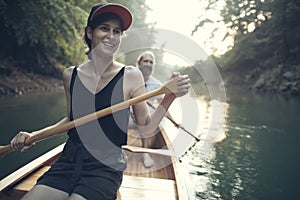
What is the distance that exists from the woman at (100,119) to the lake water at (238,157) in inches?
83.5

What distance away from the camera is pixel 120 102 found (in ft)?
4.86

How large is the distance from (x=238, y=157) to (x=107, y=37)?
3.87 m

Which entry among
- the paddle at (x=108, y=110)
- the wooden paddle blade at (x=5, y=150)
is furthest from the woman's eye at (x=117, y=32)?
the wooden paddle blade at (x=5, y=150)

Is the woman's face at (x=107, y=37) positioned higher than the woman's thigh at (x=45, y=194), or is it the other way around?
the woman's face at (x=107, y=37)

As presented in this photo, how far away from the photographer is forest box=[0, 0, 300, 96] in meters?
9.55

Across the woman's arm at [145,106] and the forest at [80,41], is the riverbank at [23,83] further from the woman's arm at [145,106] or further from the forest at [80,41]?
the woman's arm at [145,106]

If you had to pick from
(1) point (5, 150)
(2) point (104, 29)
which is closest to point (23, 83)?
(1) point (5, 150)

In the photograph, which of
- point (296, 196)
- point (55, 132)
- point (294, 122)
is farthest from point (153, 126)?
point (294, 122)

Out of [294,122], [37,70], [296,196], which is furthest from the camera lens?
[37,70]

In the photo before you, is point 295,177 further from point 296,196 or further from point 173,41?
point 173,41

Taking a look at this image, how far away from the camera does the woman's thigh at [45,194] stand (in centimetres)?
126

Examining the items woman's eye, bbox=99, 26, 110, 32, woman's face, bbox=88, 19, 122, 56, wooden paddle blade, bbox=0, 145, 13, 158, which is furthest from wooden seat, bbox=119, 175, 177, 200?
woman's eye, bbox=99, 26, 110, 32

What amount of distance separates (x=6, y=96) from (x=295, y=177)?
9.45 metres

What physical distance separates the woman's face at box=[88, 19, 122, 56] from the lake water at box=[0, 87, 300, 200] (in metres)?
2.38
